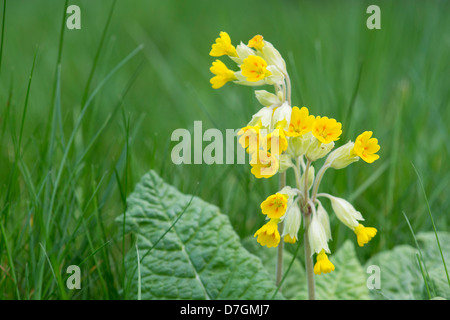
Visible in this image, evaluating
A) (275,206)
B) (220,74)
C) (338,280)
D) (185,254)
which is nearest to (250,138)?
(275,206)

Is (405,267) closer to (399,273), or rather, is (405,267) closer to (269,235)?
(399,273)

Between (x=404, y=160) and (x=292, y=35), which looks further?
(x=292, y=35)

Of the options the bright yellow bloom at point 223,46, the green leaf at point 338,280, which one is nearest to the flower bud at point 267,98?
the bright yellow bloom at point 223,46

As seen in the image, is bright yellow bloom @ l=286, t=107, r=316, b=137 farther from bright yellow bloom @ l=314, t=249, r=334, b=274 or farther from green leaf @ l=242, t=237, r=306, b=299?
green leaf @ l=242, t=237, r=306, b=299

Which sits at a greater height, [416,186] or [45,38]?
[45,38]

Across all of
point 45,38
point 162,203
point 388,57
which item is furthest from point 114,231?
point 45,38

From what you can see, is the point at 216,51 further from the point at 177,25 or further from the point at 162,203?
the point at 177,25

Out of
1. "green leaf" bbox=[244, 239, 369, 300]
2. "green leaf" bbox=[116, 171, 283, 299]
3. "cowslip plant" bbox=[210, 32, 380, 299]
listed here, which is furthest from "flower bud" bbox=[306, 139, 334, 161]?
"green leaf" bbox=[244, 239, 369, 300]
